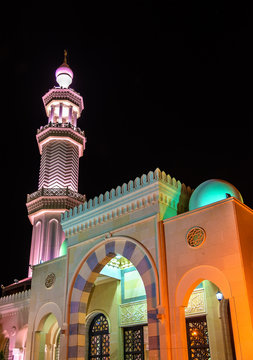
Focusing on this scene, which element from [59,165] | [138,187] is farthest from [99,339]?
[59,165]

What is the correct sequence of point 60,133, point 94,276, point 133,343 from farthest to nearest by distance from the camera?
point 60,133
point 133,343
point 94,276

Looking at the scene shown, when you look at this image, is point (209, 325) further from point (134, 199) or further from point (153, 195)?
point (134, 199)

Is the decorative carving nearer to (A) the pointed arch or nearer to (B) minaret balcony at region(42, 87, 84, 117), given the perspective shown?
(A) the pointed arch

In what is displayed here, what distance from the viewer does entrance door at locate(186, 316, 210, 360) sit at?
408 inches

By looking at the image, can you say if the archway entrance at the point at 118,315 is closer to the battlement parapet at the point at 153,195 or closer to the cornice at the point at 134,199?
the cornice at the point at 134,199

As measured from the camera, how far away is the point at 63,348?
11.4 metres

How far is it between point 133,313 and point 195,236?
484cm

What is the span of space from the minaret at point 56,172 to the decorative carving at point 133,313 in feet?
26.4

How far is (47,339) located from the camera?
45.3 feet

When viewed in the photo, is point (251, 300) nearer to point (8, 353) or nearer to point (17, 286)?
point (8, 353)

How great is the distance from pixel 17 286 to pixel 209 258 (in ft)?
51.6

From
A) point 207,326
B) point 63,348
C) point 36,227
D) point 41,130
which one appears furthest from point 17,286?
point 207,326

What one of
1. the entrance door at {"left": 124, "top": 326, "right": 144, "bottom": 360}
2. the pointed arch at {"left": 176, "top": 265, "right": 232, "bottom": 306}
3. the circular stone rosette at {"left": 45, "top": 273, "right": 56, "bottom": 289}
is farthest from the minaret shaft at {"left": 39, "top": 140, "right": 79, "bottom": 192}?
the pointed arch at {"left": 176, "top": 265, "right": 232, "bottom": 306}

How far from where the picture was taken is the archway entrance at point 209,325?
9.95 m
